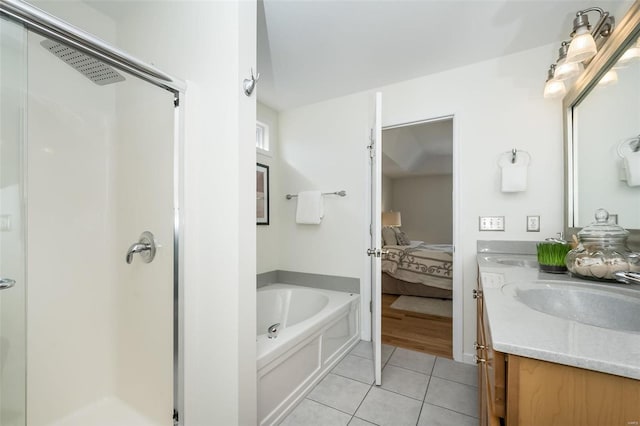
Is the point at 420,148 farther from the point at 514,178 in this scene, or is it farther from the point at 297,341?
the point at 297,341

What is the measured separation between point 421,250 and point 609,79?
9.26 feet

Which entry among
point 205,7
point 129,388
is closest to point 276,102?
point 205,7

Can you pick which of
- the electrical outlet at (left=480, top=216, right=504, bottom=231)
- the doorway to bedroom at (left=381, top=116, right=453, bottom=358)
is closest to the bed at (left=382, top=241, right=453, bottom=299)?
the doorway to bedroom at (left=381, top=116, right=453, bottom=358)

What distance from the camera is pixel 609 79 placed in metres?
1.32

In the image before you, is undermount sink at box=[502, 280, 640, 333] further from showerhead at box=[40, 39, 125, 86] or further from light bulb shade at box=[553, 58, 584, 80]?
showerhead at box=[40, 39, 125, 86]

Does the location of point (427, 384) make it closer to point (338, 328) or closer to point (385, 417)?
point (385, 417)

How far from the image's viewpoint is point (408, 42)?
1841 millimetres

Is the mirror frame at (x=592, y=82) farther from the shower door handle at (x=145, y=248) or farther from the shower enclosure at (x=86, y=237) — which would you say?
the shower door handle at (x=145, y=248)

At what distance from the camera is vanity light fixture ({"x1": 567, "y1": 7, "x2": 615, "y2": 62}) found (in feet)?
4.16

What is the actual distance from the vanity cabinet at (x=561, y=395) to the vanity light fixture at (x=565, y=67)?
67.5 inches

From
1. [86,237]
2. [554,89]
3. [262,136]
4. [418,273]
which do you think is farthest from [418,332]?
[86,237]

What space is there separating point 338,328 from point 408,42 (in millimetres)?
2149

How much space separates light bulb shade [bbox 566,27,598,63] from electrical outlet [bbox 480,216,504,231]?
1035 millimetres

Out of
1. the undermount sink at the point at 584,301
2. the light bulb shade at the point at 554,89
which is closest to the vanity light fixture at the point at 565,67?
the light bulb shade at the point at 554,89
